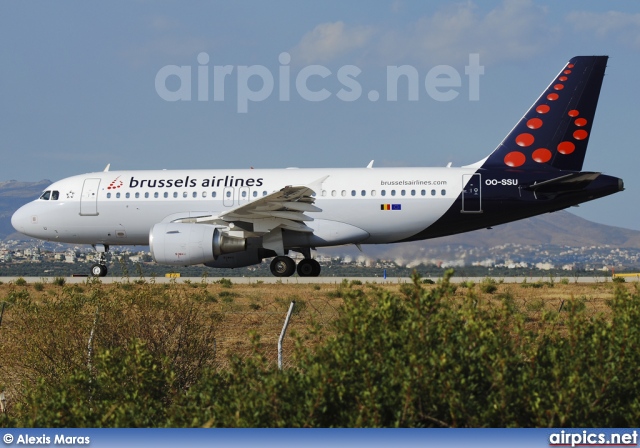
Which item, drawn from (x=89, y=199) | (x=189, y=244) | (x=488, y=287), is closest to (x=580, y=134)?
→ (x=488, y=287)

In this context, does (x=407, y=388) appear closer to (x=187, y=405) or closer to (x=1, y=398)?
(x=187, y=405)

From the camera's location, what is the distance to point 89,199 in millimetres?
29953

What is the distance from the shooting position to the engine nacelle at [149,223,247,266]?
85.9ft

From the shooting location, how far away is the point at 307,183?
27969 mm

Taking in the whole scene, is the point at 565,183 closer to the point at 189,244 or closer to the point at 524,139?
the point at 524,139

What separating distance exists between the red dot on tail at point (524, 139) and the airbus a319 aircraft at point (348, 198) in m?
0.03

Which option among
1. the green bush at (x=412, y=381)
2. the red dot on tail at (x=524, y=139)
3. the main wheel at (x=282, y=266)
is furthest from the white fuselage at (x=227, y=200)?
the green bush at (x=412, y=381)

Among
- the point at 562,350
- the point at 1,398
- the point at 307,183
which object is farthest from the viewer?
the point at 307,183

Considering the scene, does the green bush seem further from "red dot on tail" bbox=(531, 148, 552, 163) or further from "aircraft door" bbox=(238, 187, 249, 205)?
"aircraft door" bbox=(238, 187, 249, 205)

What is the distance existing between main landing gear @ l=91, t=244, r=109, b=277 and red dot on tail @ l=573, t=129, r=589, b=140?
16.7 meters

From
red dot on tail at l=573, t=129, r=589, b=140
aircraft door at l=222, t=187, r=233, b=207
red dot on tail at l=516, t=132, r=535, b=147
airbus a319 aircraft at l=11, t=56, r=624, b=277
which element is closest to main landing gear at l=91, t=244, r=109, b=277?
airbus a319 aircraft at l=11, t=56, r=624, b=277

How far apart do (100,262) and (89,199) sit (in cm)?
287

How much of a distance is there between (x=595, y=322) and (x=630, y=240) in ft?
53.0

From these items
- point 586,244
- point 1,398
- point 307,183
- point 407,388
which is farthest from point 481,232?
point 407,388
